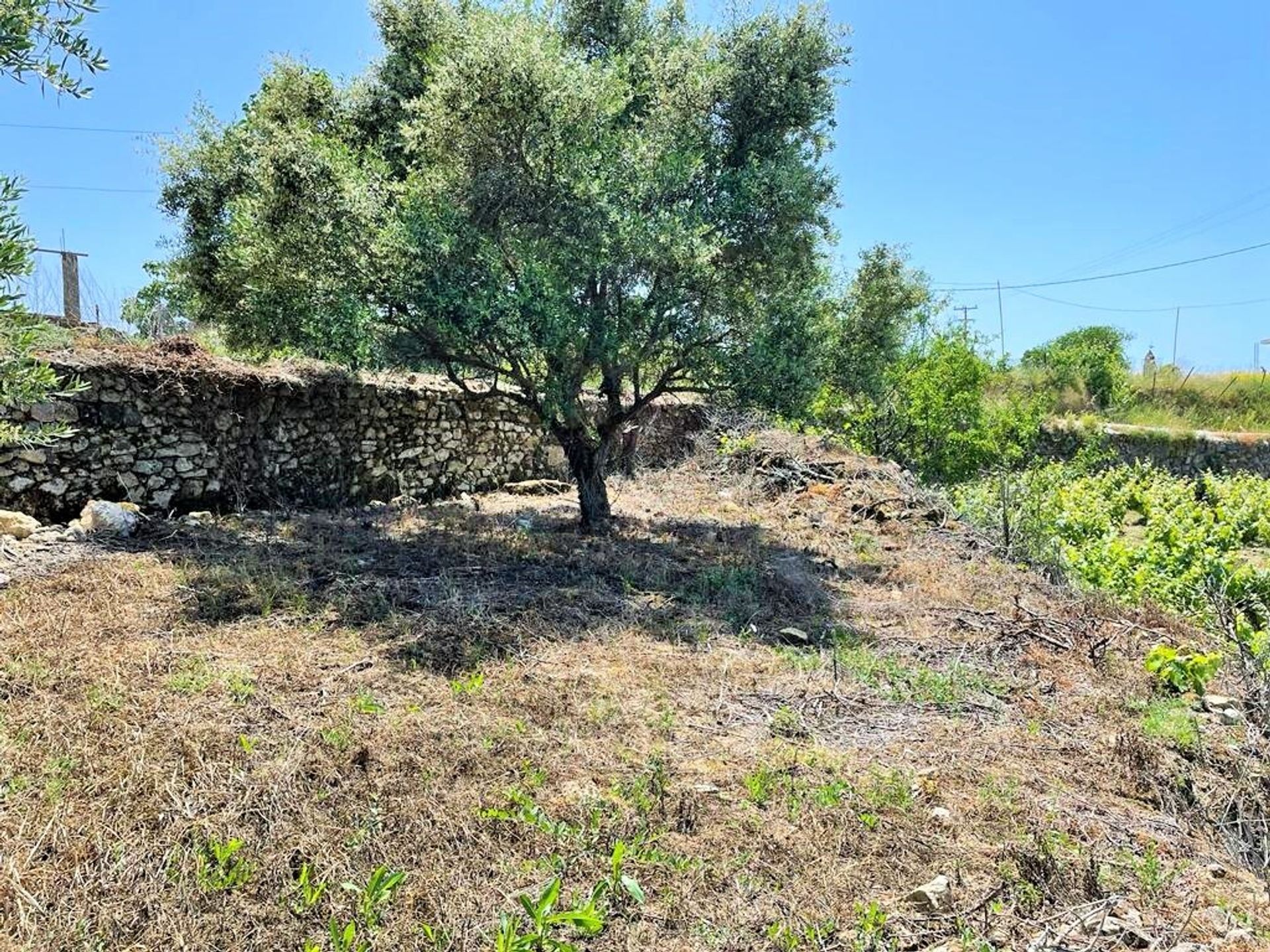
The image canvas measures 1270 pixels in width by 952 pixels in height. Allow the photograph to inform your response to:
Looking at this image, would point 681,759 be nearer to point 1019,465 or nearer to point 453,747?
point 453,747

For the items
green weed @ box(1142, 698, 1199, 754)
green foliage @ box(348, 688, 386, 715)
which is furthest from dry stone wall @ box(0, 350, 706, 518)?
green weed @ box(1142, 698, 1199, 754)

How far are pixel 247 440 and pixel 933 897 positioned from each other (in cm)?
783

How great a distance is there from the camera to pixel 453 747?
10.6 ft

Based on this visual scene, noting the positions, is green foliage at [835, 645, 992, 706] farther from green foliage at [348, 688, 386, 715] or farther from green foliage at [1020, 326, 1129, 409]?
green foliage at [1020, 326, 1129, 409]

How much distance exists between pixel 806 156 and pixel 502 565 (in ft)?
15.9

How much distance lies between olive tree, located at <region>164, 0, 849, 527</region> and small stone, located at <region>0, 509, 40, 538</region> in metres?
2.51

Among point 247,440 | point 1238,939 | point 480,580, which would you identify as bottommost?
point 1238,939

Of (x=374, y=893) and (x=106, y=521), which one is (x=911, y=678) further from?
(x=106, y=521)

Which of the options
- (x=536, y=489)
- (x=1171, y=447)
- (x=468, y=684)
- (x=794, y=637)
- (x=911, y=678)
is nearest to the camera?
(x=468, y=684)

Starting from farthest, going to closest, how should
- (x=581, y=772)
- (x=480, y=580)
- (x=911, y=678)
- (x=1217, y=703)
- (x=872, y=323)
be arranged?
1. (x=872, y=323)
2. (x=480, y=580)
3. (x=911, y=678)
4. (x=1217, y=703)
5. (x=581, y=772)

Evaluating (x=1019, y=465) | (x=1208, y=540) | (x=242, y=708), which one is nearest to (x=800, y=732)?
(x=242, y=708)

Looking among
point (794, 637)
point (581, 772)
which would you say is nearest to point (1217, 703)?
point (794, 637)

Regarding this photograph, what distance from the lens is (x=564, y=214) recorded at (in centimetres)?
664

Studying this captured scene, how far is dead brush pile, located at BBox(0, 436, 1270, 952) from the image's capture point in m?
2.38
